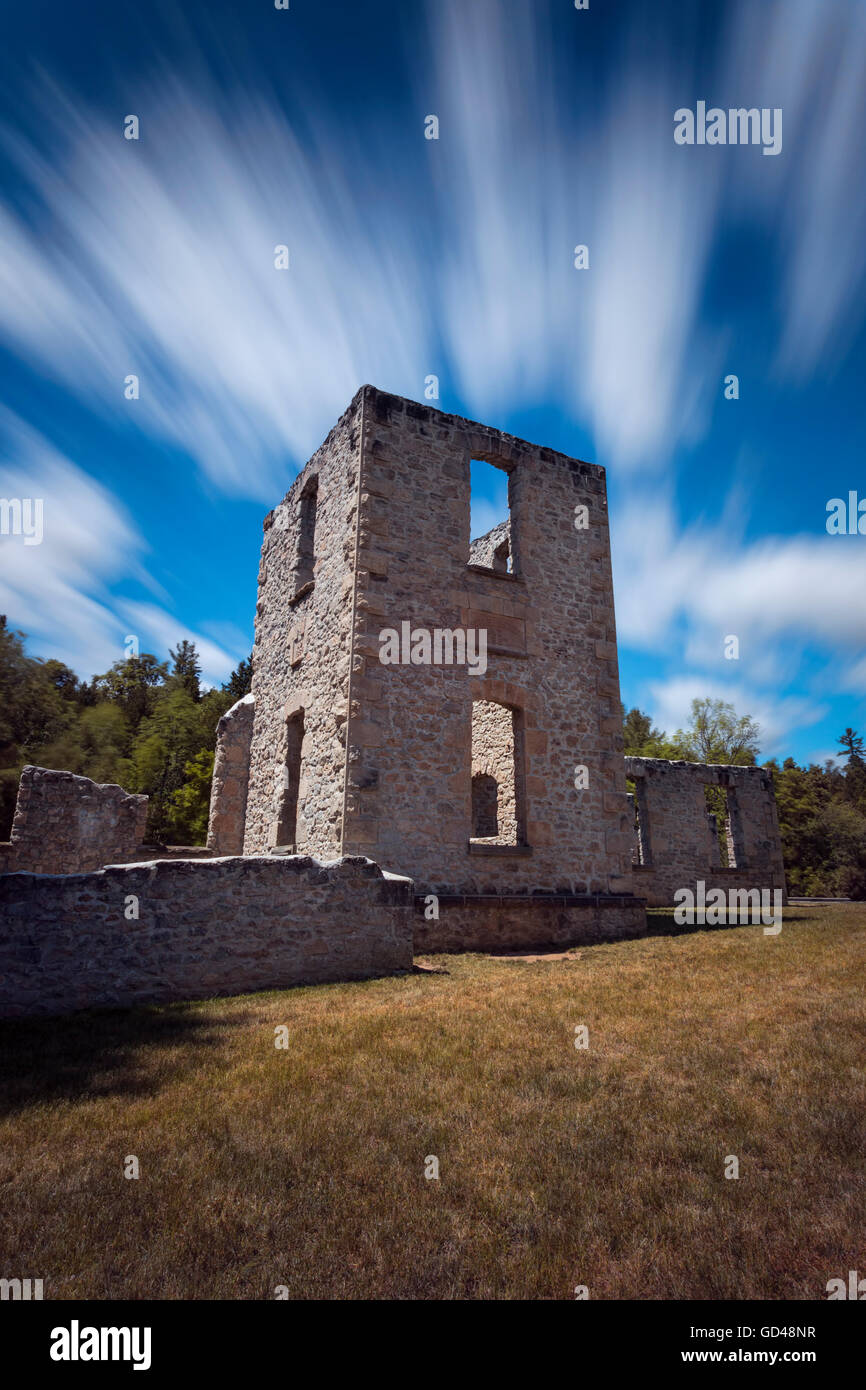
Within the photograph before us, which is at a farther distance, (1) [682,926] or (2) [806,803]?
(2) [806,803]

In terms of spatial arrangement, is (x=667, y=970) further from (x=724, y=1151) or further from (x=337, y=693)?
(x=337, y=693)

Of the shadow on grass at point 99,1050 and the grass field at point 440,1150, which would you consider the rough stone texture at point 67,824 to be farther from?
the grass field at point 440,1150

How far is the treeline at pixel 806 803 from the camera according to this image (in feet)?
94.7

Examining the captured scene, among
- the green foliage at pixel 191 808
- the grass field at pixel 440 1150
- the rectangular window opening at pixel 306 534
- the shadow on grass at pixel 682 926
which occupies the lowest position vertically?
the grass field at pixel 440 1150

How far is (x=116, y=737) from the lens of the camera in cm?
3388

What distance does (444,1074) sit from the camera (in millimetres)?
4035

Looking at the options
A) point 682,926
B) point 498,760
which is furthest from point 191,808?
point 682,926

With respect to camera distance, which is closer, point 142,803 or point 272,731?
point 272,731

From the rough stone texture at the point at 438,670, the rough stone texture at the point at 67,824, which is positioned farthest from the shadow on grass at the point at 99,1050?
the rough stone texture at the point at 67,824

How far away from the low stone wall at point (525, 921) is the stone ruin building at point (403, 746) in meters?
0.03

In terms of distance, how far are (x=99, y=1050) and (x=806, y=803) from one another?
3584cm

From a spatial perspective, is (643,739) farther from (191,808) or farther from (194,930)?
(194,930)
